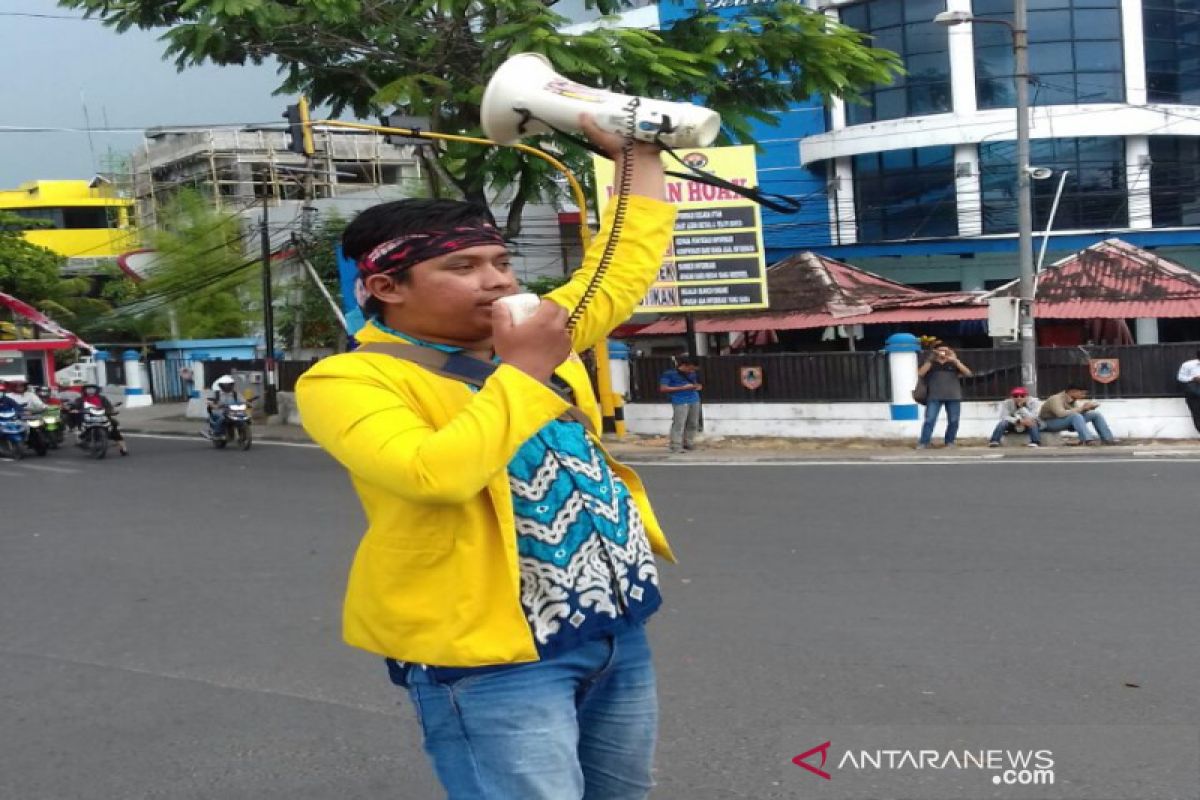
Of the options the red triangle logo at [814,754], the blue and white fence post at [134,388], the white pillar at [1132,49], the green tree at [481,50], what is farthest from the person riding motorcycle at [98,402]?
the white pillar at [1132,49]

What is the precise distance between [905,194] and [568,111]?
100 ft

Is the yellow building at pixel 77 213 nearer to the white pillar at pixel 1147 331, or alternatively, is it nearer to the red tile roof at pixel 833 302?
the red tile roof at pixel 833 302

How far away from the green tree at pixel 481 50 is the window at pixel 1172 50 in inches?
653

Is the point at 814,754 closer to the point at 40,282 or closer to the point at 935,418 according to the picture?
the point at 935,418

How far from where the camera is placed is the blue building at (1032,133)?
99.9 feet

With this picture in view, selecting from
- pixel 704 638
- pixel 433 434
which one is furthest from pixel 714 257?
pixel 433 434

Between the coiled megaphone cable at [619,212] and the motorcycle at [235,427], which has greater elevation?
the coiled megaphone cable at [619,212]

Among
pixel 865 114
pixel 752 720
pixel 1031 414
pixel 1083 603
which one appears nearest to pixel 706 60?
pixel 1031 414

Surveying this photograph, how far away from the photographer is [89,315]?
41969mm

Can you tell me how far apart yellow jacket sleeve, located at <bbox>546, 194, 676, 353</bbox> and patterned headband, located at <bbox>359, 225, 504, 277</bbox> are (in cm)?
17

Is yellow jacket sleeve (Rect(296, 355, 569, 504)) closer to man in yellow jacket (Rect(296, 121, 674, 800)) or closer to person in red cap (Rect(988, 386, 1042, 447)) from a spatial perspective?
man in yellow jacket (Rect(296, 121, 674, 800))

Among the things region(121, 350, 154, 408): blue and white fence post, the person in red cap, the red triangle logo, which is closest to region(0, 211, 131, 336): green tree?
region(121, 350, 154, 408): blue and white fence post

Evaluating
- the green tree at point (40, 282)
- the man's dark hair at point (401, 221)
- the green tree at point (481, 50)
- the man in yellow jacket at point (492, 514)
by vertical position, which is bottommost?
the man in yellow jacket at point (492, 514)

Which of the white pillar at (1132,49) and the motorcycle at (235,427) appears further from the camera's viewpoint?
the white pillar at (1132,49)
